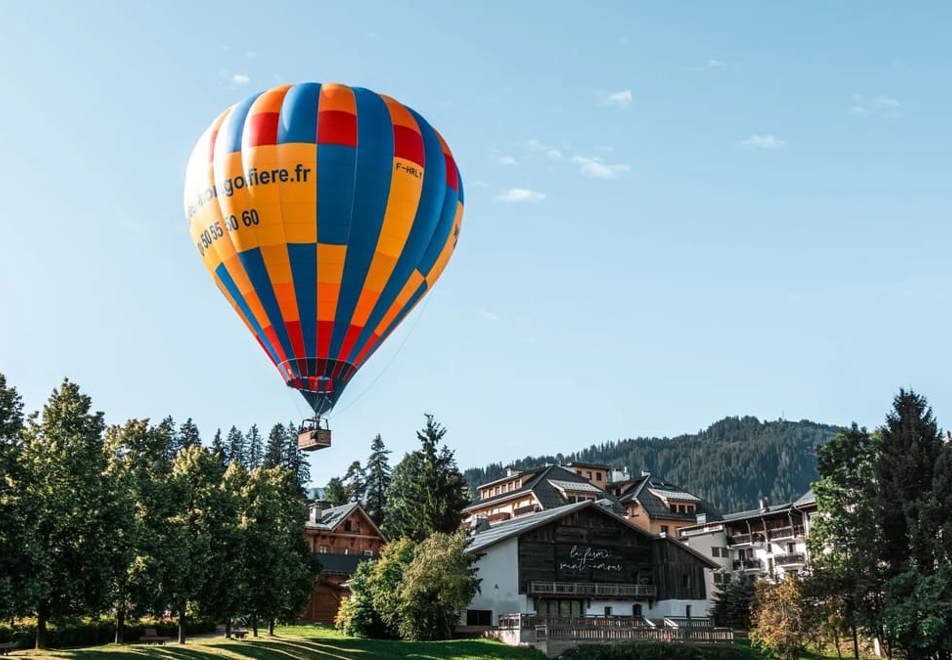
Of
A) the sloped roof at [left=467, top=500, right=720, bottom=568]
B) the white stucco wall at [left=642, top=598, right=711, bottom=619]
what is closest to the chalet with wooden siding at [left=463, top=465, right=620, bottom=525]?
the sloped roof at [left=467, top=500, right=720, bottom=568]

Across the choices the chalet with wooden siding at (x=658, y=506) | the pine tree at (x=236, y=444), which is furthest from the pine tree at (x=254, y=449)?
the chalet with wooden siding at (x=658, y=506)

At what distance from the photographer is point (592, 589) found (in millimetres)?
59406

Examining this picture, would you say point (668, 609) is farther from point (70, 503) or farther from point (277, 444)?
point (277, 444)

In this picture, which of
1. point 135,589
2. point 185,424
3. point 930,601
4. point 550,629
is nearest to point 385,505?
point 185,424

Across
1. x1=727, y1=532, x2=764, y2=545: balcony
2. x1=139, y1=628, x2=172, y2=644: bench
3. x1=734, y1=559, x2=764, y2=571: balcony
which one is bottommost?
x1=139, y1=628, x2=172, y2=644: bench

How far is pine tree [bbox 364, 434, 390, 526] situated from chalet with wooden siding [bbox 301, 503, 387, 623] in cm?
2426

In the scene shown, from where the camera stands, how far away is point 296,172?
34.5 meters

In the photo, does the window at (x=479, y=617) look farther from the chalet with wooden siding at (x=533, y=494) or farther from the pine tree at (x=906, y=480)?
the chalet with wooden siding at (x=533, y=494)

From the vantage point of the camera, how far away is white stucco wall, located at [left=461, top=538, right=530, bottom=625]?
5638 centimetres

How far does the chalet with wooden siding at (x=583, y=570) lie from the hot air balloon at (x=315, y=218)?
24314mm

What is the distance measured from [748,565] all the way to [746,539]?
2.55 meters

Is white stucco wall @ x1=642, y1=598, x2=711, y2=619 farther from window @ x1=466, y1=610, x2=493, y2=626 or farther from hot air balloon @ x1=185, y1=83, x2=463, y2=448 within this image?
hot air balloon @ x1=185, y1=83, x2=463, y2=448

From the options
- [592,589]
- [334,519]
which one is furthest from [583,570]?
[334,519]

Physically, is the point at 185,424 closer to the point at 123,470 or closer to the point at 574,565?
the point at 574,565
